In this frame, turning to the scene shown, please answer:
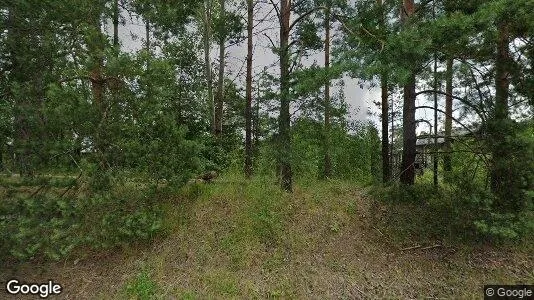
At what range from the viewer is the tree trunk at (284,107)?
653 centimetres

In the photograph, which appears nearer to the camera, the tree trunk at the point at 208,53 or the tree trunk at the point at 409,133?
the tree trunk at the point at 409,133

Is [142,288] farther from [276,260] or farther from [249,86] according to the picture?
[249,86]

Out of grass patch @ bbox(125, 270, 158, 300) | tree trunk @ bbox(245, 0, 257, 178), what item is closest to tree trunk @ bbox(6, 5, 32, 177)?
grass patch @ bbox(125, 270, 158, 300)

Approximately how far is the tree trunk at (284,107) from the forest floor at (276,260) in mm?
467

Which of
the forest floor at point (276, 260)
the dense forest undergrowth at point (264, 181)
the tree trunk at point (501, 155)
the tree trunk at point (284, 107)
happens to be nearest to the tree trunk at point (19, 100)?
the dense forest undergrowth at point (264, 181)

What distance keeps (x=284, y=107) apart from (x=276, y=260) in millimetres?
3019

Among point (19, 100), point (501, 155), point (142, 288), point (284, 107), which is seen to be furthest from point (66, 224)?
point (501, 155)

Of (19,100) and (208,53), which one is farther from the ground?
(208,53)

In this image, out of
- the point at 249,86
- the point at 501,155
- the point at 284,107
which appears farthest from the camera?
the point at 249,86

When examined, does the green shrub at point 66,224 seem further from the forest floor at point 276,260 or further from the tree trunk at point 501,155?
the tree trunk at point 501,155

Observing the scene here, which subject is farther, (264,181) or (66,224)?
(264,181)

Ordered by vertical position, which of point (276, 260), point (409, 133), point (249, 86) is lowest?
point (276, 260)

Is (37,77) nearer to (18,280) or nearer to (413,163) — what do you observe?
(18,280)

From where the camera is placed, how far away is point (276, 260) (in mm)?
5797
